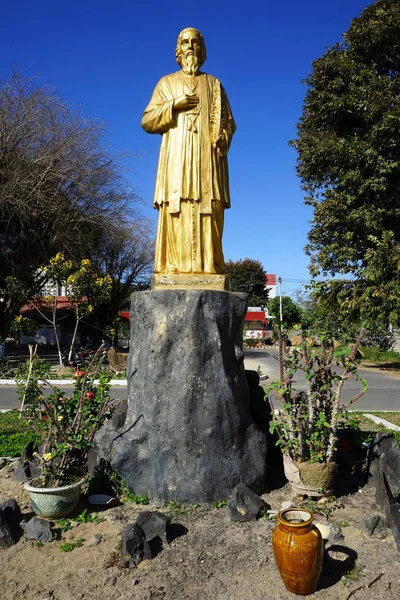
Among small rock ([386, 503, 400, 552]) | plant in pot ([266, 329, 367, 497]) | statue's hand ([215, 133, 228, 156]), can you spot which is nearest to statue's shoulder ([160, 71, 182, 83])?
statue's hand ([215, 133, 228, 156])

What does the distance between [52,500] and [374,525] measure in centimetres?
284

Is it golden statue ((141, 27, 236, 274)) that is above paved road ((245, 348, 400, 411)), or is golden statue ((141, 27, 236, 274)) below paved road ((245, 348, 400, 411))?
Result: above

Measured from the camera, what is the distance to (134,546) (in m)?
3.74

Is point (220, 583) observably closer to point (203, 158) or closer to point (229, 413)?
point (229, 413)

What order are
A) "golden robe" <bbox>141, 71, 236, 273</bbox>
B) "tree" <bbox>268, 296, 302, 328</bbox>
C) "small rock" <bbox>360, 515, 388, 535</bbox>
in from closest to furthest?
"small rock" <bbox>360, 515, 388, 535</bbox>, "golden robe" <bbox>141, 71, 236, 273</bbox>, "tree" <bbox>268, 296, 302, 328</bbox>

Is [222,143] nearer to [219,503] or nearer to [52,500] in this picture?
[219,503]

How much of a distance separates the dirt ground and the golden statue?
2.67 meters

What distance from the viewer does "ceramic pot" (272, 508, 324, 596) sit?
3229 mm

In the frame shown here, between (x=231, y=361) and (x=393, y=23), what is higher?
(x=393, y=23)

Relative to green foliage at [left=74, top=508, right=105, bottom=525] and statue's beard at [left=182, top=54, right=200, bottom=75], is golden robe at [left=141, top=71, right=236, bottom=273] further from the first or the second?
green foliage at [left=74, top=508, right=105, bottom=525]

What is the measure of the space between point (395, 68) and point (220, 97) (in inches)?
553

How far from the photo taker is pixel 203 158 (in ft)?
18.3

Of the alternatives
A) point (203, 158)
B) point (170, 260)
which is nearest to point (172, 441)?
point (170, 260)

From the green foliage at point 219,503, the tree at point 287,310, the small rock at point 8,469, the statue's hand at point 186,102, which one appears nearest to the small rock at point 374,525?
the green foliage at point 219,503
